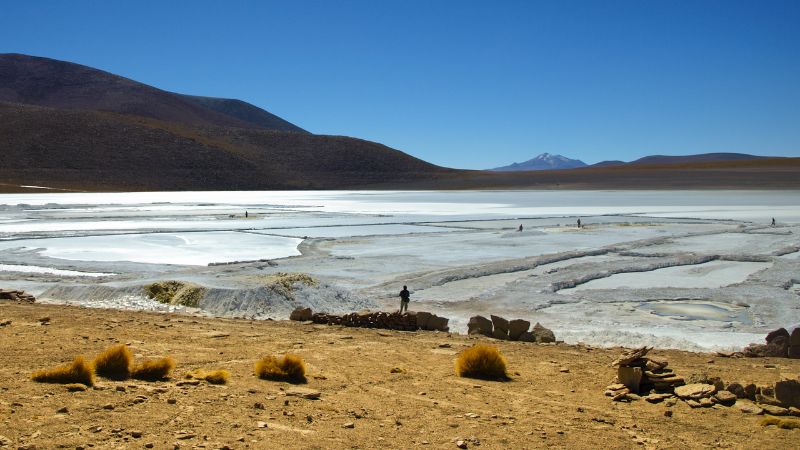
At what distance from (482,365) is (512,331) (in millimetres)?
2720

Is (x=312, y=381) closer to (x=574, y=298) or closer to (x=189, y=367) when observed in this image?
(x=189, y=367)

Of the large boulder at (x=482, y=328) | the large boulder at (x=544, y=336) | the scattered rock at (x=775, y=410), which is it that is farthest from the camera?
the large boulder at (x=482, y=328)

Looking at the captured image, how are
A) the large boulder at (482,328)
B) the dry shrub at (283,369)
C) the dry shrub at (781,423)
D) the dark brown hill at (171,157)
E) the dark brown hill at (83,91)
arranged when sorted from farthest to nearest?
the dark brown hill at (83,91), the dark brown hill at (171,157), the large boulder at (482,328), the dry shrub at (283,369), the dry shrub at (781,423)

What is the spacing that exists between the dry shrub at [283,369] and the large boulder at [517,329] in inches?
147

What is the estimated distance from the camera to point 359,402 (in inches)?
260

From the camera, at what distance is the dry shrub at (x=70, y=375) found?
661 cm

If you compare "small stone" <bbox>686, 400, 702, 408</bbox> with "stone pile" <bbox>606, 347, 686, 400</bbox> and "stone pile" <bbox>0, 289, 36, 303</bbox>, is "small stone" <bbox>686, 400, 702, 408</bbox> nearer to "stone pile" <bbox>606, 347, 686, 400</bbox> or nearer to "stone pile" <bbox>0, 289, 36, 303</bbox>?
"stone pile" <bbox>606, 347, 686, 400</bbox>

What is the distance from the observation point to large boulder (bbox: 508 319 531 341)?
10266mm

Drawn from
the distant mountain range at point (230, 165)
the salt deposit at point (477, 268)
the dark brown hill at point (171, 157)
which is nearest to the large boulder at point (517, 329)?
the salt deposit at point (477, 268)

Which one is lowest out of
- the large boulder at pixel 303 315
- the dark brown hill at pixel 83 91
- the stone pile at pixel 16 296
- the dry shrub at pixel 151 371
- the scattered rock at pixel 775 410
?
the large boulder at pixel 303 315

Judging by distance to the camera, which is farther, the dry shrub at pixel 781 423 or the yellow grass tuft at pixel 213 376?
the yellow grass tuft at pixel 213 376

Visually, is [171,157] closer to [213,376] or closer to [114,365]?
[114,365]

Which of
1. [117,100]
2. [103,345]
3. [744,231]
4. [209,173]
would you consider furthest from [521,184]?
[117,100]

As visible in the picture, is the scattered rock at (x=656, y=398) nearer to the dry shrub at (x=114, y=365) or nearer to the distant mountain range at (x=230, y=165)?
the dry shrub at (x=114, y=365)
